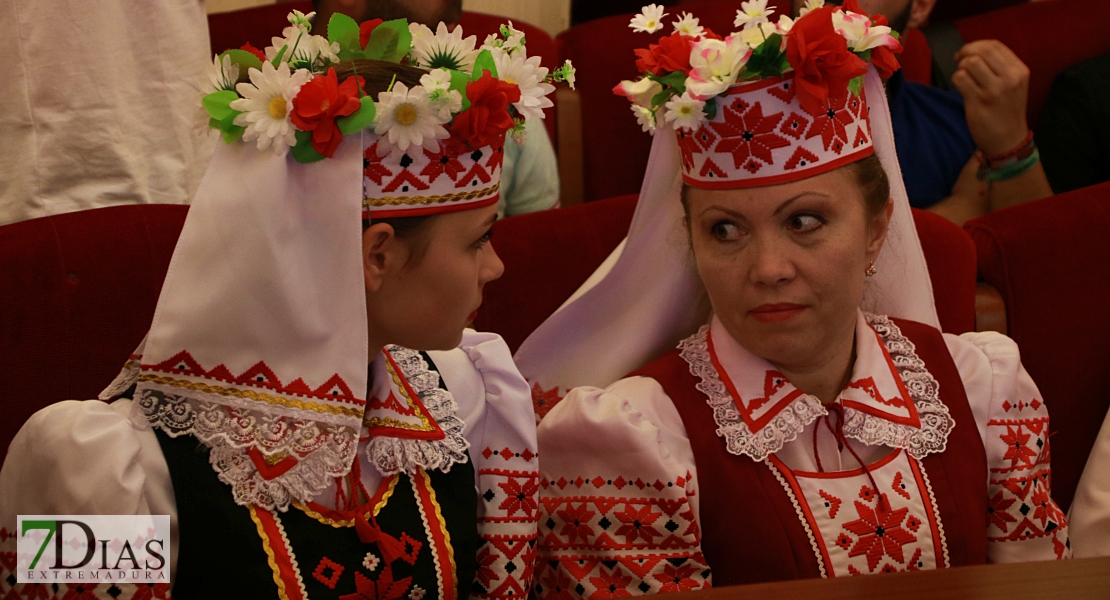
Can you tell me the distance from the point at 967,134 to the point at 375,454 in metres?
2.11

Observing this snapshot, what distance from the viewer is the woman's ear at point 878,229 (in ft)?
5.67

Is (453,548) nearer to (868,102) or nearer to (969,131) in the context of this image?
(868,102)

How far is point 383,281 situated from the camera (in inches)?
55.8

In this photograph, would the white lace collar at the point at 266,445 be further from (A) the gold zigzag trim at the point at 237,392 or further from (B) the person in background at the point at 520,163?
(B) the person in background at the point at 520,163

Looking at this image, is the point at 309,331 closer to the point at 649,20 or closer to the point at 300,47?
the point at 300,47

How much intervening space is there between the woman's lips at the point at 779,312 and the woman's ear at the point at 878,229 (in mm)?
190

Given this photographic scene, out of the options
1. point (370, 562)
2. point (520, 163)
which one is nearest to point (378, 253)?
point (370, 562)

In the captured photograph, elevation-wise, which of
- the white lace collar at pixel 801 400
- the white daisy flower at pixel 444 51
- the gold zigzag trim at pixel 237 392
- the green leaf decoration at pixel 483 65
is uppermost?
the white daisy flower at pixel 444 51

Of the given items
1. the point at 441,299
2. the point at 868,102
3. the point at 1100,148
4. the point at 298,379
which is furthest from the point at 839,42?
the point at 1100,148

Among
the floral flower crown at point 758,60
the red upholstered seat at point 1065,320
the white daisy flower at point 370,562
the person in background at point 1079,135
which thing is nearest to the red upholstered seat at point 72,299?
the white daisy flower at point 370,562

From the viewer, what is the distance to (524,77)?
1383 mm

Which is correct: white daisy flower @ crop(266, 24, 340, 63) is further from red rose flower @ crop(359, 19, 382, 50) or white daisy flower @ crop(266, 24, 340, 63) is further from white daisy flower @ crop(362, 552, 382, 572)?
white daisy flower @ crop(362, 552, 382, 572)

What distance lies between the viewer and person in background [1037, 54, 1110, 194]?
9.73ft

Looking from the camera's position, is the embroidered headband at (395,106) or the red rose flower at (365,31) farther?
the red rose flower at (365,31)
